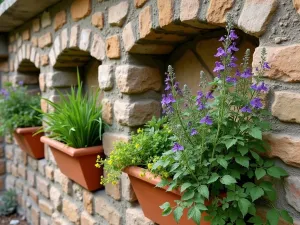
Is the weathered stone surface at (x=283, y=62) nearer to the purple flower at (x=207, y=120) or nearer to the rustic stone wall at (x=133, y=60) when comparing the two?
the rustic stone wall at (x=133, y=60)

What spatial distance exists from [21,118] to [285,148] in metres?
2.66

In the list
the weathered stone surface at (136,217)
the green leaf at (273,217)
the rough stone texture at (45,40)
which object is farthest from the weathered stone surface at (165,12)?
the rough stone texture at (45,40)

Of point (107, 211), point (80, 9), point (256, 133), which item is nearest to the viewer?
point (256, 133)

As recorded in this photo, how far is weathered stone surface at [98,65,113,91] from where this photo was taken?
181 cm

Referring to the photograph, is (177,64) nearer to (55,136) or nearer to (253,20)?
(253,20)

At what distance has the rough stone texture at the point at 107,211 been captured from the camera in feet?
6.10

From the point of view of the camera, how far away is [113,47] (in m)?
1.75

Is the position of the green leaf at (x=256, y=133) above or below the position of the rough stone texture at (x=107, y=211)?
above

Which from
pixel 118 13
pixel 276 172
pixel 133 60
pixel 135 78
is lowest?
pixel 276 172

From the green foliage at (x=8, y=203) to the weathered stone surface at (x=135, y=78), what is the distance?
9.72 feet

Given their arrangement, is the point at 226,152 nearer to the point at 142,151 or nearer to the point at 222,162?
the point at 222,162

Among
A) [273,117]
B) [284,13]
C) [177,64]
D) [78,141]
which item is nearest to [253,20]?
[284,13]

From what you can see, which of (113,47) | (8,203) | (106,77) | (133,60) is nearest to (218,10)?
(133,60)

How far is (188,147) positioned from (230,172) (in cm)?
17
